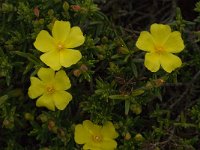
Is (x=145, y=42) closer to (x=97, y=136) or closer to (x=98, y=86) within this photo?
(x=98, y=86)

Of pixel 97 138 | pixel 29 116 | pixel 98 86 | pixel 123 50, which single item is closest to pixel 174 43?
pixel 123 50

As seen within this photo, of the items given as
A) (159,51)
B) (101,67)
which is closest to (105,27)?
(101,67)

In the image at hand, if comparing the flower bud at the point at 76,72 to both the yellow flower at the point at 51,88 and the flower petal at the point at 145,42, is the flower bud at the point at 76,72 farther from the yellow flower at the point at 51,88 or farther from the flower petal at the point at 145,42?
the flower petal at the point at 145,42

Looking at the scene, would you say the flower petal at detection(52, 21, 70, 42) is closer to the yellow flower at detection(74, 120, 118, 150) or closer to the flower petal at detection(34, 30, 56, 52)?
the flower petal at detection(34, 30, 56, 52)

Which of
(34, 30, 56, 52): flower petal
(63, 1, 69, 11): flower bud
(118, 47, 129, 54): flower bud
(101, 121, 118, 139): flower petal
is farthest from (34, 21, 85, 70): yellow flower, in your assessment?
(101, 121, 118, 139): flower petal

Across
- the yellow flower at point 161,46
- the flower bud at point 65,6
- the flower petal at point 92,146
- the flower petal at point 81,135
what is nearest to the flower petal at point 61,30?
the flower bud at point 65,6
